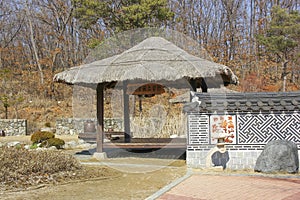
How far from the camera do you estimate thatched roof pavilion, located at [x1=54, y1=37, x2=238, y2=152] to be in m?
7.74

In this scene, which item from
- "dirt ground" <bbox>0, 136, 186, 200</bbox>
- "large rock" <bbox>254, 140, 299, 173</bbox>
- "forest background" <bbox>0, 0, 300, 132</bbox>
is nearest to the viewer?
"dirt ground" <bbox>0, 136, 186, 200</bbox>

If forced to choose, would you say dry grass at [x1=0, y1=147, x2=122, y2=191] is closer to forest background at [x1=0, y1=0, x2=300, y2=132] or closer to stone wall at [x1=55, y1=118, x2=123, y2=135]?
stone wall at [x1=55, y1=118, x2=123, y2=135]

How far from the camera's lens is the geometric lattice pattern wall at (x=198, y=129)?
7.31m

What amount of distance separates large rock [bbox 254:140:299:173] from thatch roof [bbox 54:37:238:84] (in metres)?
1.96

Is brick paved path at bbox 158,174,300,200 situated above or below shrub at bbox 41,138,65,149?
below

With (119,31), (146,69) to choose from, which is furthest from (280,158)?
(119,31)

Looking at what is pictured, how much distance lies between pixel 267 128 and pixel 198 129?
1.33m

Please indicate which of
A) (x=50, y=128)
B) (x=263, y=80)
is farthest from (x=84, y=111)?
(x=263, y=80)

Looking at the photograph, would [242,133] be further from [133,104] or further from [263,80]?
[263,80]

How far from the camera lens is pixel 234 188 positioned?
5359 millimetres

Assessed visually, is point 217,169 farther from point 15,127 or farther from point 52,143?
point 15,127

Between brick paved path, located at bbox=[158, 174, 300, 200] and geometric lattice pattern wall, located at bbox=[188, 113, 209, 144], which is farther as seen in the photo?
geometric lattice pattern wall, located at bbox=[188, 113, 209, 144]

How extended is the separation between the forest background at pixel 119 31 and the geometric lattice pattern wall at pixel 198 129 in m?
10.2

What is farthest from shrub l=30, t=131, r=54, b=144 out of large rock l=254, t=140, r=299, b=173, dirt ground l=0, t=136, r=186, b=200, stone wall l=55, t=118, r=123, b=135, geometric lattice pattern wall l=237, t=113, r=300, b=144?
large rock l=254, t=140, r=299, b=173
